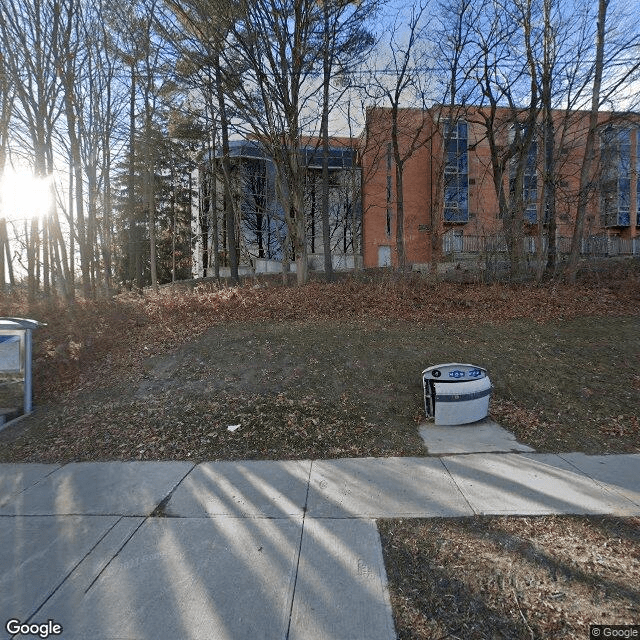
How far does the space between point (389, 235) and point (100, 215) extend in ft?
60.5

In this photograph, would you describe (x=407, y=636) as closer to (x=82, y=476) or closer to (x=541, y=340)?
(x=82, y=476)

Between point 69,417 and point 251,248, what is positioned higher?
point 251,248

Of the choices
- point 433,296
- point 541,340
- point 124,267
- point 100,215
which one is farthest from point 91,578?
point 124,267

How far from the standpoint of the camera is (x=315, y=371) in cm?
725

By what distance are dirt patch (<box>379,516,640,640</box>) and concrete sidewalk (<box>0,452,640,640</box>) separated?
0.55ft

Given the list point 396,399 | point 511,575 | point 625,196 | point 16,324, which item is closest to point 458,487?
point 511,575

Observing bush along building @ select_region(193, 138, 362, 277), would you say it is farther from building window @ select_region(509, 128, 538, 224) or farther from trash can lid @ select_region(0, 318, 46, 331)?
trash can lid @ select_region(0, 318, 46, 331)

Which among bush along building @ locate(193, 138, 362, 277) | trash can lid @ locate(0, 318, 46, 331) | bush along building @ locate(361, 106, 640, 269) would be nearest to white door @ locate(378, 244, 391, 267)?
bush along building @ locate(361, 106, 640, 269)

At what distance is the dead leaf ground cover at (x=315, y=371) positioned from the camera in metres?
5.39

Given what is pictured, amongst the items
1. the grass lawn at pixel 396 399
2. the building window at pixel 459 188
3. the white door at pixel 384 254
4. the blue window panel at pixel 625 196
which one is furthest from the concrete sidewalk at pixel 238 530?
the blue window panel at pixel 625 196

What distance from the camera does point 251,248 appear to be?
30.8 m

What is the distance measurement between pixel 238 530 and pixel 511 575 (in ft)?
6.67

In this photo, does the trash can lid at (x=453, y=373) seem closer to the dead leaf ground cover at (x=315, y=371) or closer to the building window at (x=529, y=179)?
the dead leaf ground cover at (x=315, y=371)

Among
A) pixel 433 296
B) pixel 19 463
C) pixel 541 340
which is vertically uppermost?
pixel 433 296
